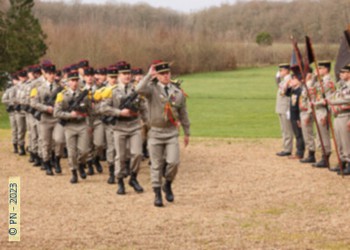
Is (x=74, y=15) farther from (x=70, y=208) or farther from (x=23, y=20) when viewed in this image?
(x=70, y=208)

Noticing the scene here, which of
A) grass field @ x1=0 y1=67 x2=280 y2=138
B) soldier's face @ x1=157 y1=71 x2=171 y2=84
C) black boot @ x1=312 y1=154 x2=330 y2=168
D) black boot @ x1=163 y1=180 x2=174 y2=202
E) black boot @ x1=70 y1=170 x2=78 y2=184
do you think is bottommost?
grass field @ x1=0 y1=67 x2=280 y2=138

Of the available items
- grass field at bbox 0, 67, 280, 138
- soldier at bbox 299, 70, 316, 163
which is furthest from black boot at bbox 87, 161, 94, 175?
grass field at bbox 0, 67, 280, 138

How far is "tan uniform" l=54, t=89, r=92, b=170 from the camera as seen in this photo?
43.7 ft

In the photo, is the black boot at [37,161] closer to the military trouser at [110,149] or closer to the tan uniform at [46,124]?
the tan uniform at [46,124]

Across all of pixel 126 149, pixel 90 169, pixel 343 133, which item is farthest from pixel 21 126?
pixel 343 133

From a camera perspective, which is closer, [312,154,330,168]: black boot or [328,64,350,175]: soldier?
[328,64,350,175]: soldier

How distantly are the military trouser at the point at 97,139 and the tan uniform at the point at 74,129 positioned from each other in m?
0.81

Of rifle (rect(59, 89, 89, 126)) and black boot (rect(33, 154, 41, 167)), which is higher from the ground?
rifle (rect(59, 89, 89, 126))

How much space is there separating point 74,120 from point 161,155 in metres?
2.83

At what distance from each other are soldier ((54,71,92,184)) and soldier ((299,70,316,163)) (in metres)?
4.34

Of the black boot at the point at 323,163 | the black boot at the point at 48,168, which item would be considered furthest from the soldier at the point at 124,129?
the black boot at the point at 323,163

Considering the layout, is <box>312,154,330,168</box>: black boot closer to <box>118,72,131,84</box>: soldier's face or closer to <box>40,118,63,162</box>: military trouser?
<box>118,72,131,84</box>: soldier's face

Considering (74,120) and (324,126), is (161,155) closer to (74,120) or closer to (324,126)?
(74,120)

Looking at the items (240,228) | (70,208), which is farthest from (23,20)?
(240,228)
